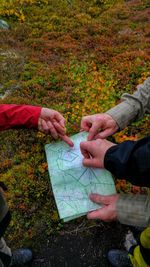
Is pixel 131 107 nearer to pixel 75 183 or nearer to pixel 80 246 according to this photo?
pixel 75 183

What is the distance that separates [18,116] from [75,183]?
112 centimetres

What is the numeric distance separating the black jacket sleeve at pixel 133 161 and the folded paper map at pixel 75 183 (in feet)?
3.18

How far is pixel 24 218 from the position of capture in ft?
15.9

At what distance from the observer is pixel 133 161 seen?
2.36 m

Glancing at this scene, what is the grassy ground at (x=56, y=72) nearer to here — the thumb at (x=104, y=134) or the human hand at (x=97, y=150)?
the thumb at (x=104, y=134)

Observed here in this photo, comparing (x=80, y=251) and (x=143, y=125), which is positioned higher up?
(x=143, y=125)

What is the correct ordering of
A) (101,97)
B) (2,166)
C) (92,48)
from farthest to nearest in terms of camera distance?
1. (92,48)
2. (101,97)
3. (2,166)

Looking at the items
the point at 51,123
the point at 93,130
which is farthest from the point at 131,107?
the point at 51,123

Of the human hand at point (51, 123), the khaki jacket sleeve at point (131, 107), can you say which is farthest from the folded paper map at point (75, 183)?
the khaki jacket sleeve at point (131, 107)

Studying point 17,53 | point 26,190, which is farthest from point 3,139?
point 17,53

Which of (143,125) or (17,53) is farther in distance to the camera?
(17,53)

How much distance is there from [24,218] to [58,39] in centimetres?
724

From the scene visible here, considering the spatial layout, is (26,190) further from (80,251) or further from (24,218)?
(80,251)

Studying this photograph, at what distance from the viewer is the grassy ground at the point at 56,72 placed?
5.03m
